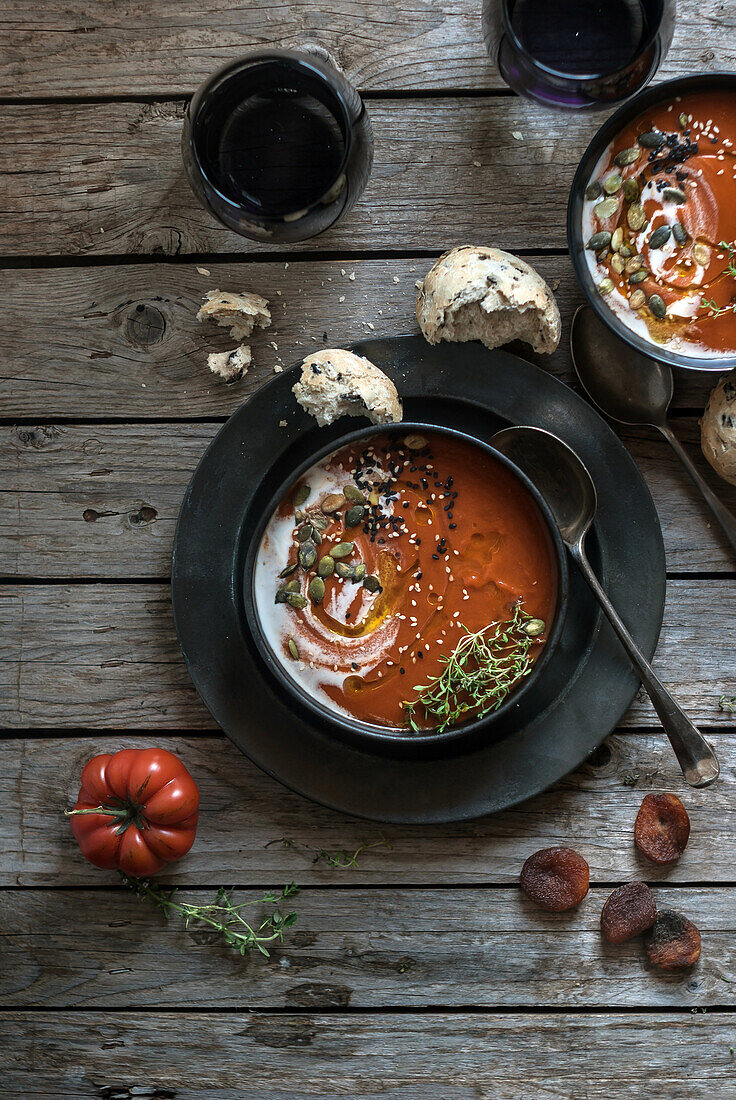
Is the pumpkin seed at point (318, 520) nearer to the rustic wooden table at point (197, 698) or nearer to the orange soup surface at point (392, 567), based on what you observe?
the orange soup surface at point (392, 567)

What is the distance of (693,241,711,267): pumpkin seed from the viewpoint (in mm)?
1673

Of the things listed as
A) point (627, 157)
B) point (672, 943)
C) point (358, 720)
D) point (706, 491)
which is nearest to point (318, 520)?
point (358, 720)

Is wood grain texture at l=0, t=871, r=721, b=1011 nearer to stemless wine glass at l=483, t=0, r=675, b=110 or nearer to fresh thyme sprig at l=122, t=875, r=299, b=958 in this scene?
fresh thyme sprig at l=122, t=875, r=299, b=958

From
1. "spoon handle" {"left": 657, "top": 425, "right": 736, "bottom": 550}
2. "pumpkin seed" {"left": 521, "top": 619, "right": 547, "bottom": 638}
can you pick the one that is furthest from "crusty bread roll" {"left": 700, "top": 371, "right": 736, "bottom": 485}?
"pumpkin seed" {"left": 521, "top": 619, "right": 547, "bottom": 638}

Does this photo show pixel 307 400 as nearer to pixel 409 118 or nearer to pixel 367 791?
pixel 409 118

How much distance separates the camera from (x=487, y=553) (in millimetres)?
1668

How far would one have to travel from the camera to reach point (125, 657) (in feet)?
6.23

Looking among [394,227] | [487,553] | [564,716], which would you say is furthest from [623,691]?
[394,227]

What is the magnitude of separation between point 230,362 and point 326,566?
51cm

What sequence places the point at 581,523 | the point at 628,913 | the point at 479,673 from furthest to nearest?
the point at 628,913 < the point at 581,523 < the point at 479,673

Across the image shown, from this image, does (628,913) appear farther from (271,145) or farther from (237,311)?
(271,145)

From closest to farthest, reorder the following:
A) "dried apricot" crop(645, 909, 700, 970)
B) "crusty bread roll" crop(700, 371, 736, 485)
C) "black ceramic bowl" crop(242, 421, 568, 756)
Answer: "black ceramic bowl" crop(242, 421, 568, 756) → "crusty bread roll" crop(700, 371, 736, 485) → "dried apricot" crop(645, 909, 700, 970)

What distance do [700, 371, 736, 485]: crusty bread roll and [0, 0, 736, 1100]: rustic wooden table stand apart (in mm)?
86

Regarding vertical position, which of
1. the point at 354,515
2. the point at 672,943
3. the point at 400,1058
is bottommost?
the point at 400,1058
